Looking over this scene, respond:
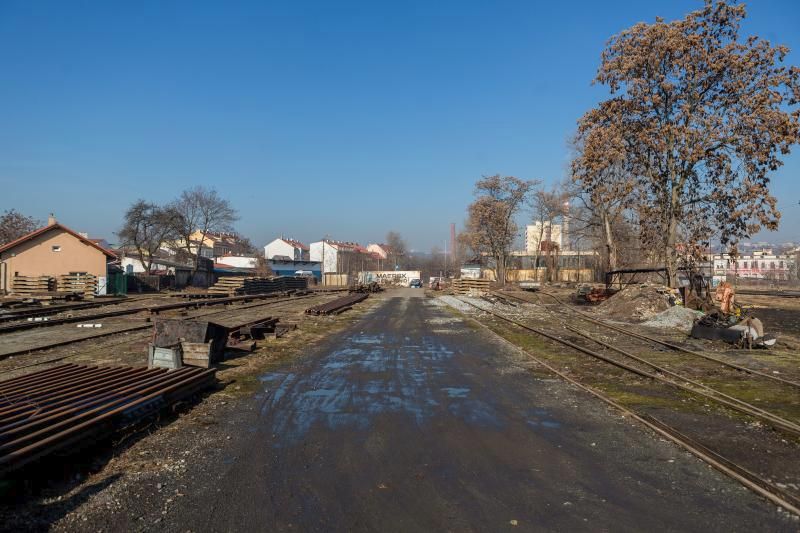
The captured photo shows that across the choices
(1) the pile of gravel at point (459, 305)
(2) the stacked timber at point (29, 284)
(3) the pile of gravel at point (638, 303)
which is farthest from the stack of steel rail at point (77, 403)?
(2) the stacked timber at point (29, 284)

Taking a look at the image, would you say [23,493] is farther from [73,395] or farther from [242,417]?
[242,417]

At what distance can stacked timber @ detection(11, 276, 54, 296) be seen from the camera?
3641 centimetres

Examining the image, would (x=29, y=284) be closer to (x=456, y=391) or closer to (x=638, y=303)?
(x=638, y=303)

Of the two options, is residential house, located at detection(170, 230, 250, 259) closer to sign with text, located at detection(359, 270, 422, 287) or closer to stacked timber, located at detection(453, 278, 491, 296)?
sign with text, located at detection(359, 270, 422, 287)

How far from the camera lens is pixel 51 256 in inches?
1574

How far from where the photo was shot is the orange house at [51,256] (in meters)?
38.2

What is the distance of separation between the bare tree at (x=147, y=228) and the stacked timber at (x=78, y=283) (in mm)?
16328

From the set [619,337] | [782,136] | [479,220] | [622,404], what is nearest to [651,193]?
[782,136]

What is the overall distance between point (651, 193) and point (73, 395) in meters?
27.2

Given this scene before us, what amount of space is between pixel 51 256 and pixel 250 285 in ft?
47.5

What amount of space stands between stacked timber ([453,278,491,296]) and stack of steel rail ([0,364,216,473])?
1494 inches

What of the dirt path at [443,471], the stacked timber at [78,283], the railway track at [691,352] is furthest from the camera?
the stacked timber at [78,283]

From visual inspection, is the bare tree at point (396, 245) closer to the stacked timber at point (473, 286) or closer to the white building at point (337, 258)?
the white building at point (337, 258)

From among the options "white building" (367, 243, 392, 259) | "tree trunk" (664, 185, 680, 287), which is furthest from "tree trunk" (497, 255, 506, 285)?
"white building" (367, 243, 392, 259)
